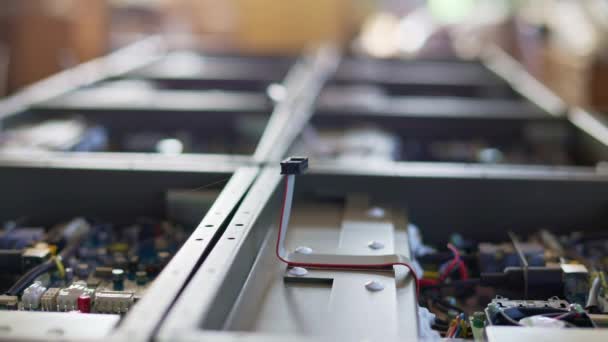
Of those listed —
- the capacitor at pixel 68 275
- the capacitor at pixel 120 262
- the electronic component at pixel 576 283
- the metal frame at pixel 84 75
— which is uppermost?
the metal frame at pixel 84 75

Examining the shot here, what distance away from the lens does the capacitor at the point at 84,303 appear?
1.32 metres

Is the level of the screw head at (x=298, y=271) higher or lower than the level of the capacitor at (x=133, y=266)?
higher

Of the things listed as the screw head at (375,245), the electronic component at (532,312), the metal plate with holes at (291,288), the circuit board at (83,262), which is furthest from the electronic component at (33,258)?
the electronic component at (532,312)

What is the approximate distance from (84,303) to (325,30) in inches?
297

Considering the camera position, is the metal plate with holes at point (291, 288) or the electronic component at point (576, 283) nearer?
the metal plate with holes at point (291, 288)

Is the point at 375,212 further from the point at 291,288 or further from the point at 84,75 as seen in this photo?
the point at 84,75

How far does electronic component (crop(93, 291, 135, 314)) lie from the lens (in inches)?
52.4

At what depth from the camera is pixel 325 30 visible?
8562 millimetres

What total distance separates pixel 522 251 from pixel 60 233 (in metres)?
1.15

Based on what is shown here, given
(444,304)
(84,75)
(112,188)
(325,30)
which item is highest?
(325,30)

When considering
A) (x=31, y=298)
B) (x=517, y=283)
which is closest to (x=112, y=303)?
(x=31, y=298)

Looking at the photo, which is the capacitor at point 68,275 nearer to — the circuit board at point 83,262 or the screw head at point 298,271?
the circuit board at point 83,262

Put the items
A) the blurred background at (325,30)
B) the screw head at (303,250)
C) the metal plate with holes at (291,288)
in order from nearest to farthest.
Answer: the metal plate with holes at (291,288)
the screw head at (303,250)
the blurred background at (325,30)

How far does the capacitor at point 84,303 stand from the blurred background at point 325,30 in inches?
143
